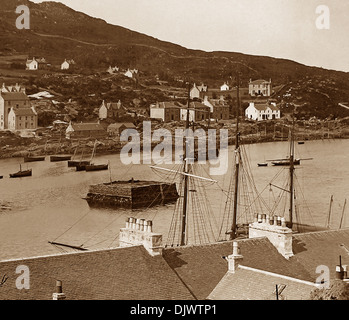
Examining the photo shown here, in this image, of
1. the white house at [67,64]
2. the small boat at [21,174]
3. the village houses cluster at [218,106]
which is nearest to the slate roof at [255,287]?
the small boat at [21,174]

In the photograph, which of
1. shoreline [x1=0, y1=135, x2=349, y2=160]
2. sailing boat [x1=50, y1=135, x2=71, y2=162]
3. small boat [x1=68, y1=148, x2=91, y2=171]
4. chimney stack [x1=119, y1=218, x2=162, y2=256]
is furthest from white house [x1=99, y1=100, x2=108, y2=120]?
chimney stack [x1=119, y1=218, x2=162, y2=256]

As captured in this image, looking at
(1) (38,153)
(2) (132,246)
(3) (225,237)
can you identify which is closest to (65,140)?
(1) (38,153)

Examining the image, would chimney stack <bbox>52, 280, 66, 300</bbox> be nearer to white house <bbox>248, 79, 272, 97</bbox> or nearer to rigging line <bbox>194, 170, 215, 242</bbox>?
rigging line <bbox>194, 170, 215, 242</bbox>

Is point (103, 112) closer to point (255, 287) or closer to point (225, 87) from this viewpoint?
point (225, 87)

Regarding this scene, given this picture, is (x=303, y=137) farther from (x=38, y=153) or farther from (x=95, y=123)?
(x=38, y=153)

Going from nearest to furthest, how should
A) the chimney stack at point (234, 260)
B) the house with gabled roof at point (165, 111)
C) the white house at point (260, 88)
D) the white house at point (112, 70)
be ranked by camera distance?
the chimney stack at point (234, 260) → the white house at point (260, 88) → the house with gabled roof at point (165, 111) → the white house at point (112, 70)

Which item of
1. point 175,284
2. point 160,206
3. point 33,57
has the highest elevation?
point 33,57

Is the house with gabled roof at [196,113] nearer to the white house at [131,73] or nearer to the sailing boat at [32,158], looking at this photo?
the white house at [131,73]
